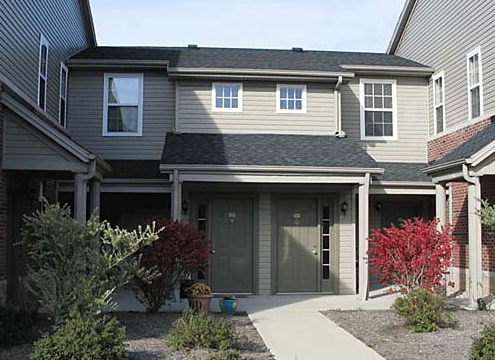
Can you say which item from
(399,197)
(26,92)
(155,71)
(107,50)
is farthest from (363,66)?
(26,92)

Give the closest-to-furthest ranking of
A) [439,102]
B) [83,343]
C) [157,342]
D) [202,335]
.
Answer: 1. [83,343]
2. [202,335]
3. [157,342]
4. [439,102]

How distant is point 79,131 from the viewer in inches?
628

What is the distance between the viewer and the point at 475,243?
12.0 meters

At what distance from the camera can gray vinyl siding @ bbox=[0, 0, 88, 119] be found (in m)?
11.2

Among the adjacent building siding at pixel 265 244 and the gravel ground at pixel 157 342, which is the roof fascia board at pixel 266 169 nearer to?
the adjacent building siding at pixel 265 244

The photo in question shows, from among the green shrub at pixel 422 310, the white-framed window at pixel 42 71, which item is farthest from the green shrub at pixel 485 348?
the white-framed window at pixel 42 71

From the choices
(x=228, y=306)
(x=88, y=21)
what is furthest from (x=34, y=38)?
(x=228, y=306)

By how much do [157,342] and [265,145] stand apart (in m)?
7.20

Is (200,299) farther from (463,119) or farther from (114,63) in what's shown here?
Answer: (463,119)

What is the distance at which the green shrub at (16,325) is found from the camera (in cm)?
834

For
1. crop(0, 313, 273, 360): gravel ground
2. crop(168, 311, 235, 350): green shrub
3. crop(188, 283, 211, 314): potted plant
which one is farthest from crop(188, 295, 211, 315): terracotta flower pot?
crop(168, 311, 235, 350): green shrub

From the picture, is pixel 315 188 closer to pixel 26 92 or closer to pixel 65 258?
pixel 26 92

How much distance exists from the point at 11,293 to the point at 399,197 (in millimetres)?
9951

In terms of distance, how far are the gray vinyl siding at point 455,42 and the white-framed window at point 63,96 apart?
935 centimetres
